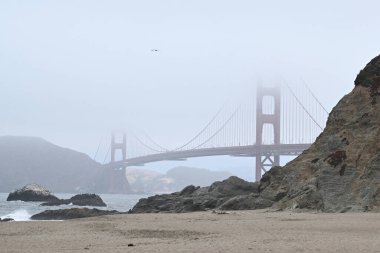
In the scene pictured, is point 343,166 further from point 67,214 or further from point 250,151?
point 250,151

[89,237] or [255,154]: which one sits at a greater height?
[255,154]

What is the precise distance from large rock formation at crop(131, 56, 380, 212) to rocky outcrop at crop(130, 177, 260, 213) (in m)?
0.17

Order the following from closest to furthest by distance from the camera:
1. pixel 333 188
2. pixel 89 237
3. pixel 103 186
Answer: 1. pixel 89 237
2. pixel 333 188
3. pixel 103 186

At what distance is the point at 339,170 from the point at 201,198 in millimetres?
11344

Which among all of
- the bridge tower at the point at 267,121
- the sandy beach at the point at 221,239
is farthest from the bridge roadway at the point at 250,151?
the sandy beach at the point at 221,239

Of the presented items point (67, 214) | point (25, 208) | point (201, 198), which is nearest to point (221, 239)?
point (201, 198)

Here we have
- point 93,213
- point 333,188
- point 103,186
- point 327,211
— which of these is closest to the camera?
point 327,211

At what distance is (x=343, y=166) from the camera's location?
26.2m

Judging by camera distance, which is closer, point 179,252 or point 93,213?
point 179,252

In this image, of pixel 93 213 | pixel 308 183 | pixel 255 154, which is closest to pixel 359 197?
pixel 308 183

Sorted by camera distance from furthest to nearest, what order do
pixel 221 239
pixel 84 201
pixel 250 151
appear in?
1. pixel 250 151
2. pixel 84 201
3. pixel 221 239

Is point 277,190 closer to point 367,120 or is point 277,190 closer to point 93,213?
point 367,120

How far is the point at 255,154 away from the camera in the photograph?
8906cm

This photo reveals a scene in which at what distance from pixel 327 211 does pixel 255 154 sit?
216 feet
